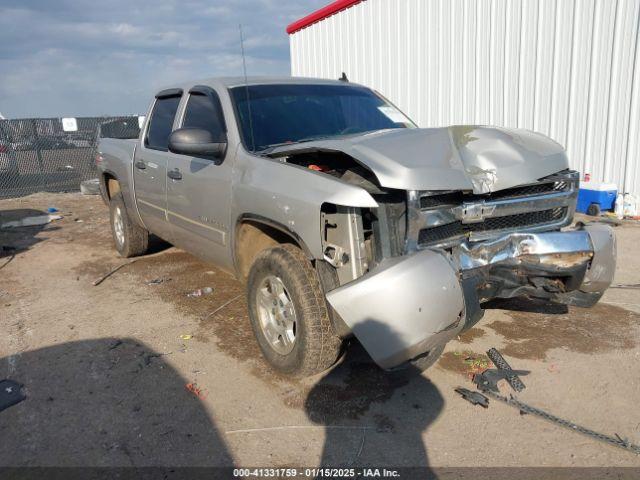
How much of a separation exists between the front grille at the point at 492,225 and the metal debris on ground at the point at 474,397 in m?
0.97

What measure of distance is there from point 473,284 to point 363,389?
1.01 m

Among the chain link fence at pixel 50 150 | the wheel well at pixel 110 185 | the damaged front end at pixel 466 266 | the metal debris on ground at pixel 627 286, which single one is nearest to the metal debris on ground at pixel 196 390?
A: the damaged front end at pixel 466 266

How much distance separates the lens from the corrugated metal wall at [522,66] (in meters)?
7.70

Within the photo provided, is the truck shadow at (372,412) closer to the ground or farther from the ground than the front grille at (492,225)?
closer to the ground

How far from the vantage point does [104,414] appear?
9.74 feet

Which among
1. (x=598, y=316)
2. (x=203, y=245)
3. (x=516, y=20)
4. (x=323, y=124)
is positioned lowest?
(x=598, y=316)

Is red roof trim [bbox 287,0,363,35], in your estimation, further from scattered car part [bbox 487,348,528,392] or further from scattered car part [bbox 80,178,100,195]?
scattered car part [bbox 487,348,528,392]

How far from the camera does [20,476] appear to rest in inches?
97.4

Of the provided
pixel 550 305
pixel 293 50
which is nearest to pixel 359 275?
pixel 550 305

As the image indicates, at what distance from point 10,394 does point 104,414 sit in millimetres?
740

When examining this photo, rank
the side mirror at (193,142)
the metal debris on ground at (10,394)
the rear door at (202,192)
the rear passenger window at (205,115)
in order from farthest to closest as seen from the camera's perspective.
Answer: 1. the rear passenger window at (205,115)
2. the rear door at (202,192)
3. the side mirror at (193,142)
4. the metal debris on ground at (10,394)

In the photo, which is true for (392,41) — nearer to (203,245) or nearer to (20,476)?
(203,245)

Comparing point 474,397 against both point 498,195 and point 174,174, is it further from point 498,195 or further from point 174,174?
point 174,174

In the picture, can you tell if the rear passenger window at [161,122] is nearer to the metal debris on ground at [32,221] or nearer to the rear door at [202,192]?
the rear door at [202,192]
